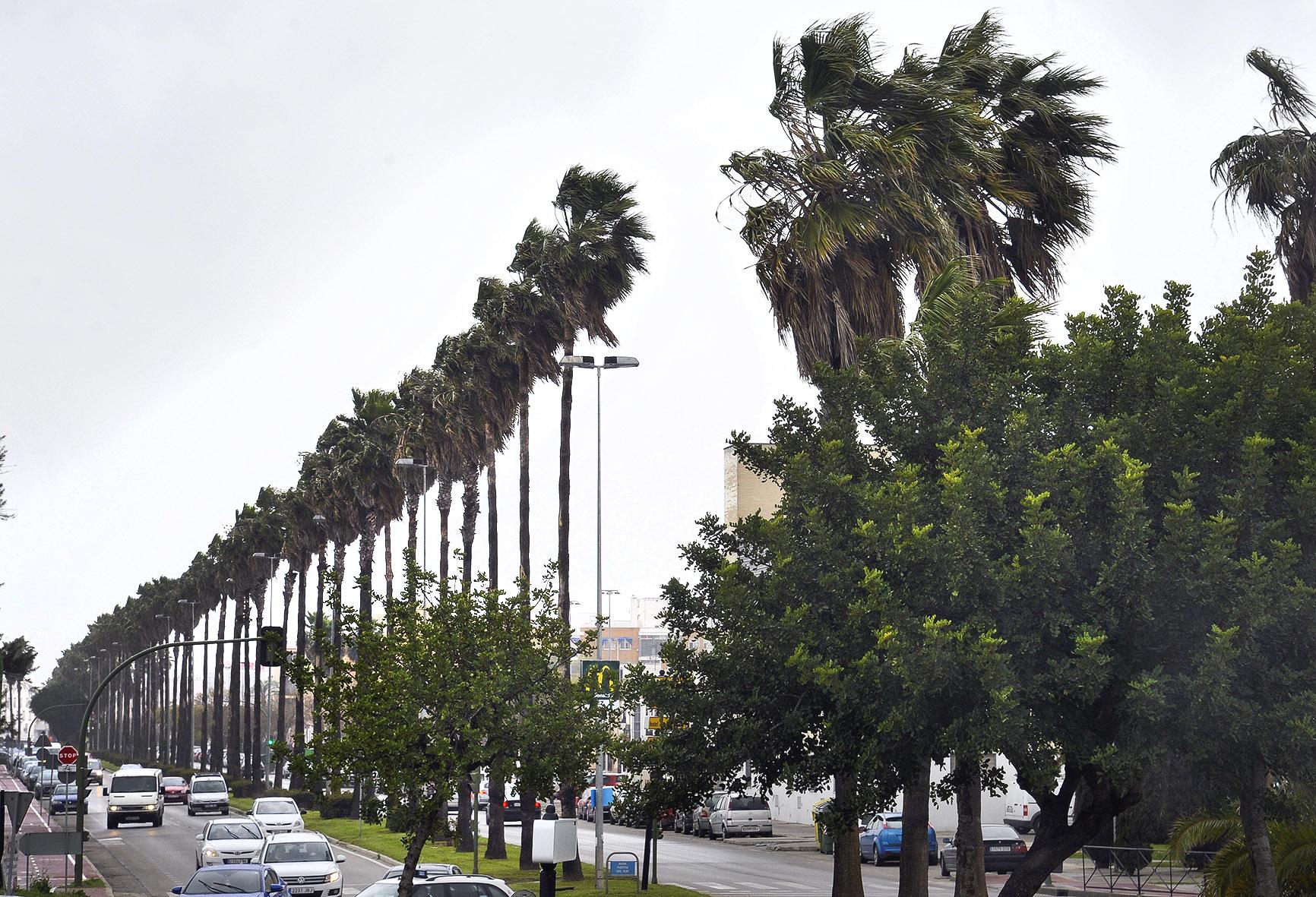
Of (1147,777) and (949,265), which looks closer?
(1147,777)

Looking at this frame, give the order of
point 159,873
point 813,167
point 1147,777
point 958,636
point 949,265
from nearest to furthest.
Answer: point 958,636
point 1147,777
point 949,265
point 813,167
point 159,873

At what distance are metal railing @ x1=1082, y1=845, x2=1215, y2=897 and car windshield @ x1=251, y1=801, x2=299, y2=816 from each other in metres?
26.1

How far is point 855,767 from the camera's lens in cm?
1678

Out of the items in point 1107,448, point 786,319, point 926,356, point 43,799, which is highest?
point 786,319

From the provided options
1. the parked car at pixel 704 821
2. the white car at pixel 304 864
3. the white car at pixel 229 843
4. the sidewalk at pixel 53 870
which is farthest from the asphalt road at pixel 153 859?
the parked car at pixel 704 821

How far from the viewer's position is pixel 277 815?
160 ft

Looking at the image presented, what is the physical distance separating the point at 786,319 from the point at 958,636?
10.9 meters

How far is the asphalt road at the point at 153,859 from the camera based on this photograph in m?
37.6

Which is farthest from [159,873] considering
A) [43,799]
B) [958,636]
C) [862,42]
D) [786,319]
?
[43,799]

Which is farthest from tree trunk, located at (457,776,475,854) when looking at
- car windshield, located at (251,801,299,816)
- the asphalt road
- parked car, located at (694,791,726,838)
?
parked car, located at (694,791,726,838)

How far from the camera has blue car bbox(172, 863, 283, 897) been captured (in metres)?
25.0

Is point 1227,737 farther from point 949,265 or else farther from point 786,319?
point 786,319

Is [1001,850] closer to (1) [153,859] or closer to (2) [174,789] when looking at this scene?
(1) [153,859]

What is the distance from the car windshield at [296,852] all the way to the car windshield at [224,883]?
6299 millimetres
